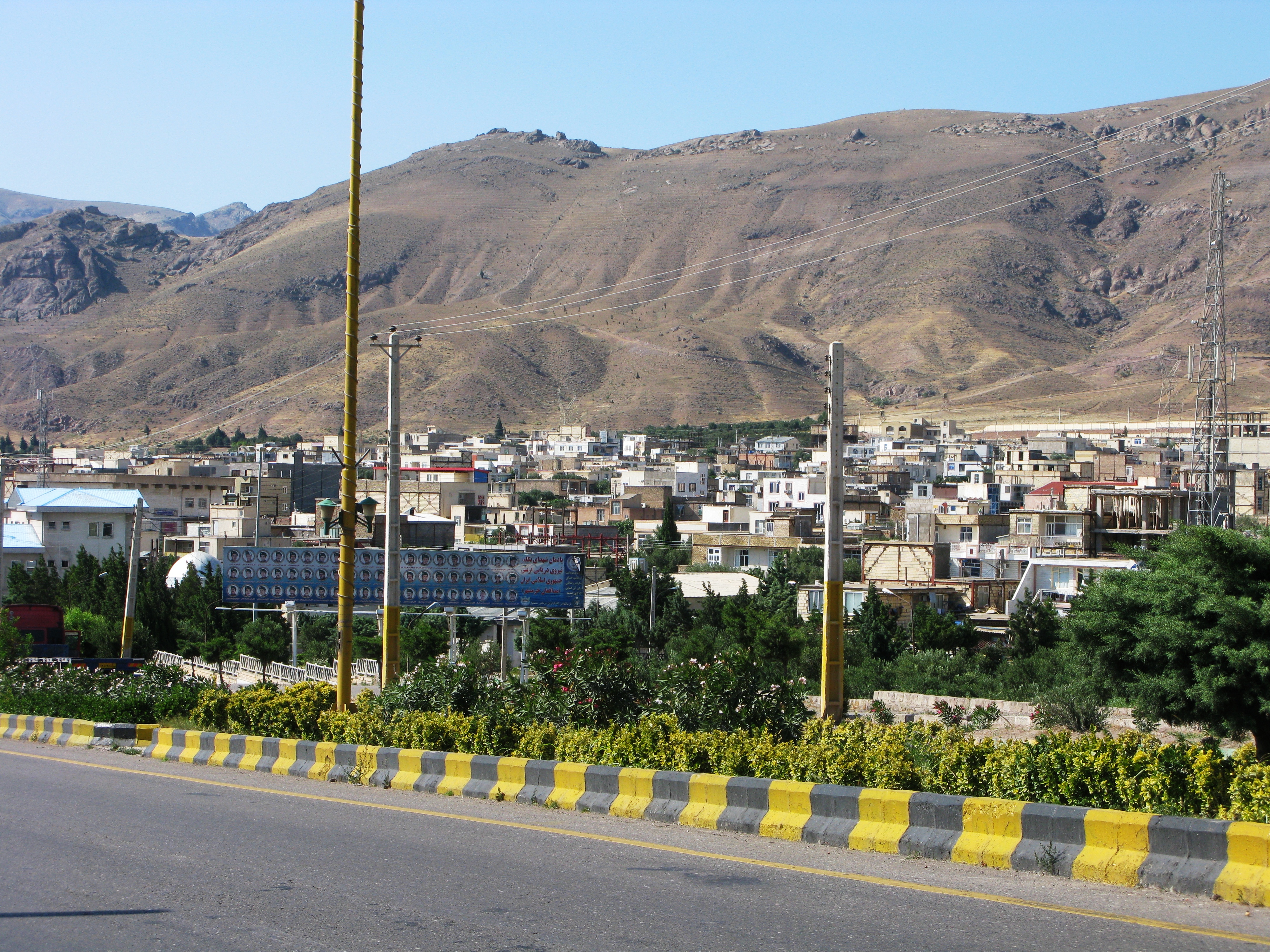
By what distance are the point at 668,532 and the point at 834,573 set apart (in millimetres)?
62159

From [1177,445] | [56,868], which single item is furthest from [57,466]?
[56,868]

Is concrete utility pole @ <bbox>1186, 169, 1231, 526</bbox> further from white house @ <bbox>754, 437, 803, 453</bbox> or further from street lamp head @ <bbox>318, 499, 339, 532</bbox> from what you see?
white house @ <bbox>754, 437, 803, 453</bbox>

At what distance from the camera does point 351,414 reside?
16594mm

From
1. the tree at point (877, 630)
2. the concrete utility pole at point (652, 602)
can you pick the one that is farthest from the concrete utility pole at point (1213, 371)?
the concrete utility pole at point (652, 602)

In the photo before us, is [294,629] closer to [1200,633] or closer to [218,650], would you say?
[218,650]

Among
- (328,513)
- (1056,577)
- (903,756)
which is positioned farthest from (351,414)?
(1056,577)

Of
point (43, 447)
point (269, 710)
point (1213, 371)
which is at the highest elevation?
point (43, 447)

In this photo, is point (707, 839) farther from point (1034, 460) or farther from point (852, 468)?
point (852, 468)

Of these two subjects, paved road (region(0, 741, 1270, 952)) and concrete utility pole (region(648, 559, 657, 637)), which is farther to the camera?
concrete utility pole (region(648, 559, 657, 637))

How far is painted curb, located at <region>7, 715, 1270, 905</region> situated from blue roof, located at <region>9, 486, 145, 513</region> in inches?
2189

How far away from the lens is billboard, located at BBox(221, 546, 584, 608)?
4419 cm

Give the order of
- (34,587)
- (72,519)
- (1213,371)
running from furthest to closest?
(72,519), (34,587), (1213,371)

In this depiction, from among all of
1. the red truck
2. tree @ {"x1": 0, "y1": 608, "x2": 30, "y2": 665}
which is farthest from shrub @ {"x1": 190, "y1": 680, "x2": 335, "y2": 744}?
the red truck

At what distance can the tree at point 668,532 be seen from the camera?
7562cm
